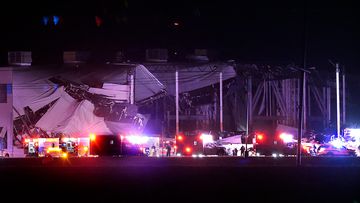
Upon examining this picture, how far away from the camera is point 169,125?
66375mm

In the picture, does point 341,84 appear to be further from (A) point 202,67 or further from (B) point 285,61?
(A) point 202,67

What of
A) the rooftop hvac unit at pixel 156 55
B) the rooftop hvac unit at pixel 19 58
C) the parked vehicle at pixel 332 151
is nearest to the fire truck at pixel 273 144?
the parked vehicle at pixel 332 151

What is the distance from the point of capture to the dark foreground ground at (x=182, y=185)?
18766mm

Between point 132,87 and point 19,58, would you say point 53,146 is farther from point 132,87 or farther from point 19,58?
point 19,58

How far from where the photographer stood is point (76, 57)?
66.8 meters

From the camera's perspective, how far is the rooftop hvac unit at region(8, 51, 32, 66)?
6594 centimetres

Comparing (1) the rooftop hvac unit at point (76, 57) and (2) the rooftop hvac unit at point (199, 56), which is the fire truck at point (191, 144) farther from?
(1) the rooftop hvac unit at point (76, 57)

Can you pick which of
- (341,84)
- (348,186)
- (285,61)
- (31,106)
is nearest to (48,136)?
(31,106)

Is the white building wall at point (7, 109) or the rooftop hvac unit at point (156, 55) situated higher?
the rooftop hvac unit at point (156, 55)

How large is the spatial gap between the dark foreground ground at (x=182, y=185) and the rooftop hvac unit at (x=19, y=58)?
128 feet

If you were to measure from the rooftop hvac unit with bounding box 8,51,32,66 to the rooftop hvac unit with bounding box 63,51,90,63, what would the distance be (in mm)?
3882

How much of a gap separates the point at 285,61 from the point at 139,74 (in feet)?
56.4

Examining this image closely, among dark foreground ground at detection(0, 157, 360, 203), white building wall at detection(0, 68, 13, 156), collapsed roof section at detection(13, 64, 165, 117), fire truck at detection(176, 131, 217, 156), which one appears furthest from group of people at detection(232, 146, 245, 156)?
dark foreground ground at detection(0, 157, 360, 203)

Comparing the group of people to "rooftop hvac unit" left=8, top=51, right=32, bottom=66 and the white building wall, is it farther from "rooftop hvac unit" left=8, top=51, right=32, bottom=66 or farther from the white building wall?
"rooftop hvac unit" left=8, top=51, right=32, bottom=66
